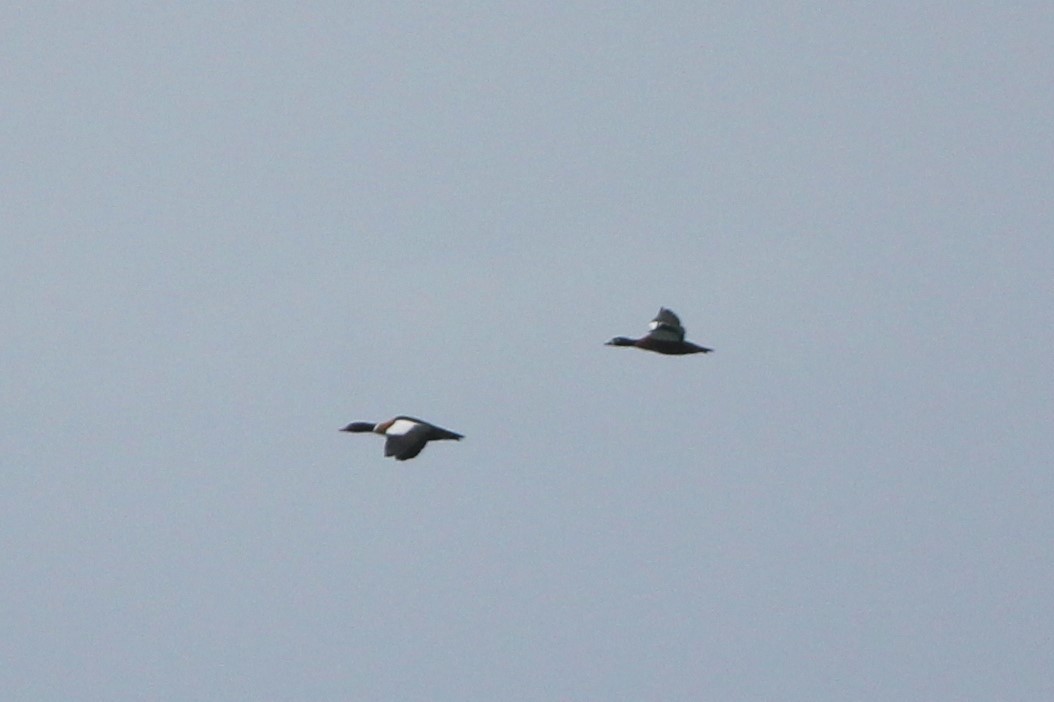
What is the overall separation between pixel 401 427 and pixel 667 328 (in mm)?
10166

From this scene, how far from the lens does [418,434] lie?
2857 inches

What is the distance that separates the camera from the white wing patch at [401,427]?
2904 inches

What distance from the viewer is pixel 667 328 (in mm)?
80750

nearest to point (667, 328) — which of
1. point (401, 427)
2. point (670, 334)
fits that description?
point (670, 334)

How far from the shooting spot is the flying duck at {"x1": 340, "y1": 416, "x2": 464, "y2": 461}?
70375 millimetres

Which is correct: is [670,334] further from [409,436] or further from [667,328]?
[409,436]

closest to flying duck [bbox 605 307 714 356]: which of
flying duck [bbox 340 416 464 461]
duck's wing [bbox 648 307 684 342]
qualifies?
duck's wing [bbox 648 307 684 342]

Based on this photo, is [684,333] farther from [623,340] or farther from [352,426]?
[352,426]

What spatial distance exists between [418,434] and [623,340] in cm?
1353

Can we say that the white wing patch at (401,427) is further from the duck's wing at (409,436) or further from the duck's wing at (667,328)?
the duck's wing at (667,328)

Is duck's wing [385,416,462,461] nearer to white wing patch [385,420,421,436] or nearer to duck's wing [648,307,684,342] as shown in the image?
white wing patch [385,420,421,436]

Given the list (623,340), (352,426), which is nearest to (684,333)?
(623,340)

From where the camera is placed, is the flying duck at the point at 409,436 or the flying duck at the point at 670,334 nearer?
the flying duck at the point at 409,436

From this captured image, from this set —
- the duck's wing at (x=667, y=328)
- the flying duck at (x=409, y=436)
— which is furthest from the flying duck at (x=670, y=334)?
the flying duck at (x=409, y=436)
